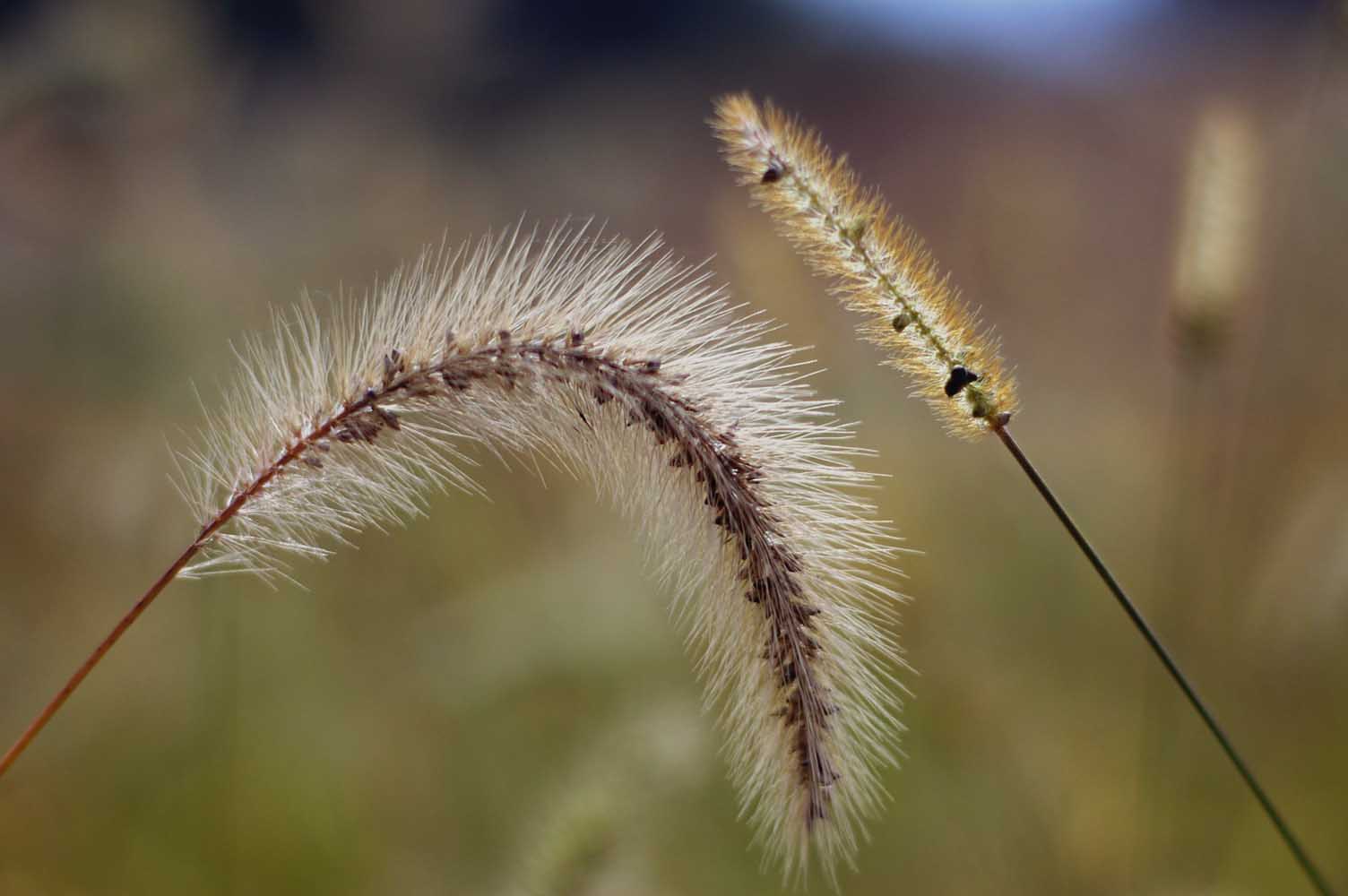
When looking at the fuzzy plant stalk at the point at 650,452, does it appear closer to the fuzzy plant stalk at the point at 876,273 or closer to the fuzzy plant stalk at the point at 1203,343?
the fuzzy plant stalk at the point at 876,273

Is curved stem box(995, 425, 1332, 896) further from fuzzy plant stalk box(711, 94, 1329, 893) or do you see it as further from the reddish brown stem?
the reddish brown stem

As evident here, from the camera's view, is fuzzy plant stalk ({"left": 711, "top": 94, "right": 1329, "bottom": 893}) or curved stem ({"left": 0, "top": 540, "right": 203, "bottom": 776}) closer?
curved stem ({"left": 0, "top": 540, "right": 203, "bottom": 776})

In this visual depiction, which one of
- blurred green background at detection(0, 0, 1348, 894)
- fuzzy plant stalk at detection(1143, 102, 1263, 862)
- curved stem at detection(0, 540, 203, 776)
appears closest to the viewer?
curved stem at detection(0, 540, 203, 776)

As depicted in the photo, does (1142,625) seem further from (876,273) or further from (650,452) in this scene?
(650,452)

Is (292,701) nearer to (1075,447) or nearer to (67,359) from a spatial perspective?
(67,359)

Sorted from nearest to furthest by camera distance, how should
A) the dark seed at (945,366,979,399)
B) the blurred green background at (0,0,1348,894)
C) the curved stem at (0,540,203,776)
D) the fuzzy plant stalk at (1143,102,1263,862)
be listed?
1. the curved stem at (0,540,203,776)
2. the dark seed at (945,366,979,399)
3. the fuzzy plant stalk at (1143,102,1263,862)
4. the blurred green background at (0,0,1348,894)

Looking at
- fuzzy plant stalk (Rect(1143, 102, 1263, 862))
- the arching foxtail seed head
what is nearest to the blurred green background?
fuzzy plant stalk (Rect(1143, 102, 1263, 862))

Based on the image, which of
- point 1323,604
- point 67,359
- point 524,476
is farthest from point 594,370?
point 524,476
